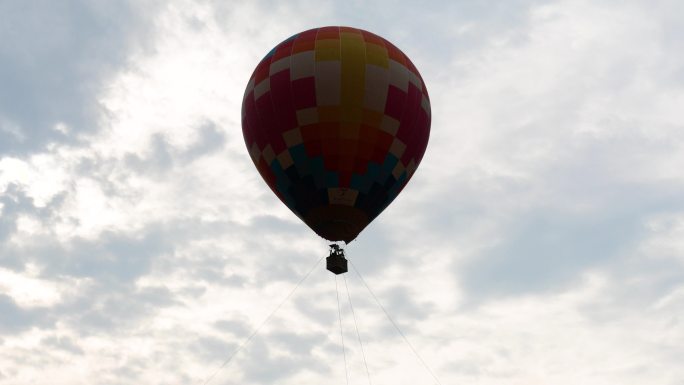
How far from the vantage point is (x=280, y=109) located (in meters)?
32.7

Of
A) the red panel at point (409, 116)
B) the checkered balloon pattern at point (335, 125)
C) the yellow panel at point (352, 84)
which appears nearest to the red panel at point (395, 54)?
the checkered balloon pattern at point (335, 125)

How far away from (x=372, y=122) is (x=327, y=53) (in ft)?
10.2

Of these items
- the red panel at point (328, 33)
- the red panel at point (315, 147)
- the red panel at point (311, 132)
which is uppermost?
the red panel at point (328, 33)

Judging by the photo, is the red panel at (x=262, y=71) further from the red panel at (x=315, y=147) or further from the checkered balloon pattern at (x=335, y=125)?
the red panel at (x=315, y=147)

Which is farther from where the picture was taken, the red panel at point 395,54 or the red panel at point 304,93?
the red panel at point 395,54

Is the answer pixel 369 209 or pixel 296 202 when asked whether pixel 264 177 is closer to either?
pixel 296 202

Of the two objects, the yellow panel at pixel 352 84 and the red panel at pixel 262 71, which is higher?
the red panel at pixel 262 71

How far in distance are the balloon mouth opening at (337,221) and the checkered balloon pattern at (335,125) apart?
0.12ft

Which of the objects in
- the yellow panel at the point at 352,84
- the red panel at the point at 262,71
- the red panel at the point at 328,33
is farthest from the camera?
the red panel at the point at 262,71

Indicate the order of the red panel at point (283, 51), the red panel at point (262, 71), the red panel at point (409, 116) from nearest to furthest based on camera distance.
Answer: the red panel at point (409, 116) < the red panel at point (283, 51) < the red panel at point (262, 71)

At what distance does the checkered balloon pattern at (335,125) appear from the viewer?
106 feet

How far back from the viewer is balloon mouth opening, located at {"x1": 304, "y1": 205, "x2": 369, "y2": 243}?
107 feet

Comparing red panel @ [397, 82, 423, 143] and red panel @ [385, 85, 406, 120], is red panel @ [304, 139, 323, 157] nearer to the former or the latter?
red panel @ [385, 85, 406, 120]

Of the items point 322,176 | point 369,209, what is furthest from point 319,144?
point 369,209
